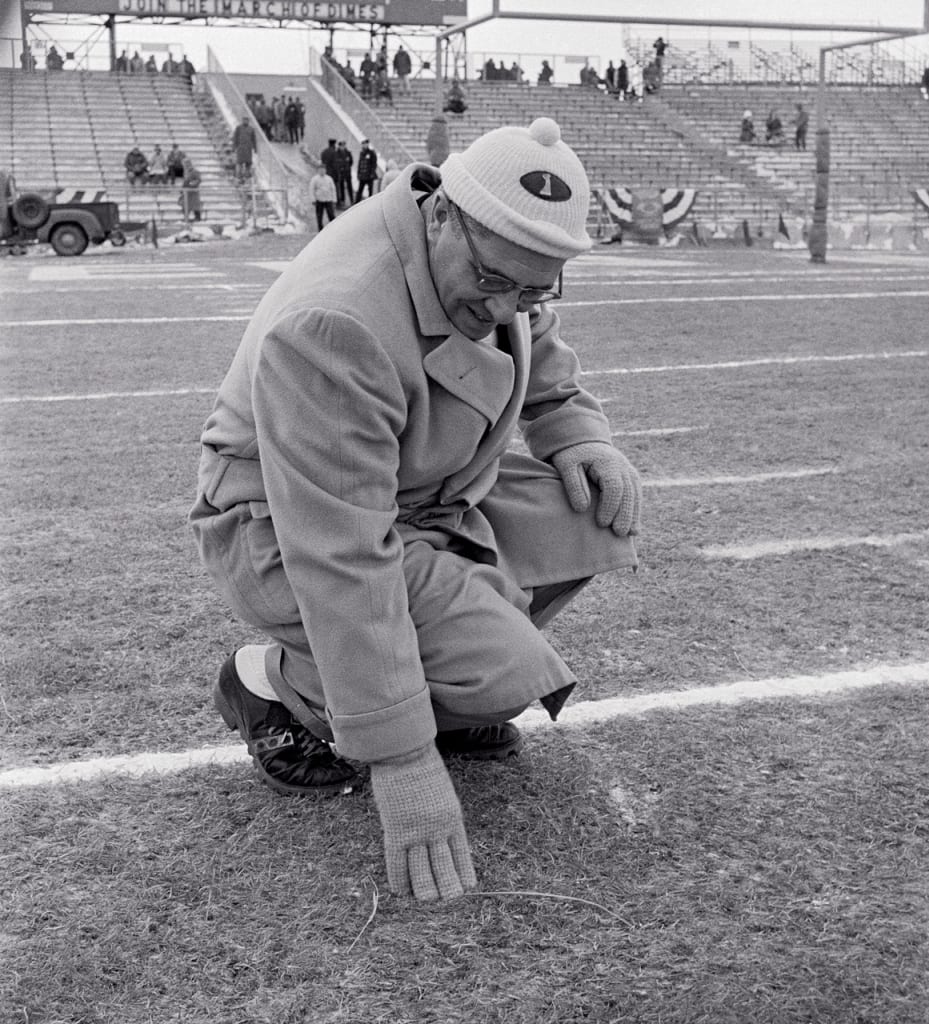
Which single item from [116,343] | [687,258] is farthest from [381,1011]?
[687,258]

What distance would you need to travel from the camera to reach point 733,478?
17.4 ft

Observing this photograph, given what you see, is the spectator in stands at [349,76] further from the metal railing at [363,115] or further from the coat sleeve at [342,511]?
the coat sleeve at [342,511]

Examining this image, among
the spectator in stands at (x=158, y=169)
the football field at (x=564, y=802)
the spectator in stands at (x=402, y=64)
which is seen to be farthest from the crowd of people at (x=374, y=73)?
the football field at (x=564, y=802)

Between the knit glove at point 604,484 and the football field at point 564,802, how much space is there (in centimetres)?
51

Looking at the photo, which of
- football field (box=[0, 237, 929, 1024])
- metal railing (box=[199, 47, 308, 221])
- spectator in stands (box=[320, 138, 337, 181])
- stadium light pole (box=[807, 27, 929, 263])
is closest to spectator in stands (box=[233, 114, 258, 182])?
metal railing (box=[199, 47, 308, 221])

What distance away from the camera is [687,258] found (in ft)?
66.8

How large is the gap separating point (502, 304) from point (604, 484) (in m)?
0.58

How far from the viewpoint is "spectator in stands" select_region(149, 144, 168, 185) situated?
28.7 m

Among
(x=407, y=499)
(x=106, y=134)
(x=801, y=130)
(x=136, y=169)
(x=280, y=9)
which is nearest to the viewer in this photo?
(x=407, y=499)

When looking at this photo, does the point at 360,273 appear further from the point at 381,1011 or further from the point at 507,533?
the point at 381,1011

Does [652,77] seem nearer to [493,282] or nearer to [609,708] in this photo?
[609,708]

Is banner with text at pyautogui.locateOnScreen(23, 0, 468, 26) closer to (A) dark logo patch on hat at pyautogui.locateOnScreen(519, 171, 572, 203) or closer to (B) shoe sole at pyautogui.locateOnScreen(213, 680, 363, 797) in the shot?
(B) shoe sole at pyautogui.locateOnScreen(213, 680, 363, 797)

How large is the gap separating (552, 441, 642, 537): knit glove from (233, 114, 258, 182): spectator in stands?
26885 mm

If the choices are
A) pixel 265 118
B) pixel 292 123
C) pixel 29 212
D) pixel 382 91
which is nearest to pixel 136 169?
pixel 292 123
